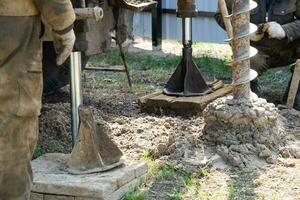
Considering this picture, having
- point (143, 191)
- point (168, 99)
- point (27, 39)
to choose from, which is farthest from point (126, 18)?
point (27, 39)

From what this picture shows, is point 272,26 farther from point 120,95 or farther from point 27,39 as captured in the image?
point 27,39

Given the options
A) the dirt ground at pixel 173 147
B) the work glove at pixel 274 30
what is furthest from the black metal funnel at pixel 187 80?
the work glove at pixel 274 30

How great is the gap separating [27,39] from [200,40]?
20.7 ft

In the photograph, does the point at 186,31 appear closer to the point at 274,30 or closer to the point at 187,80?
the point at 187,80

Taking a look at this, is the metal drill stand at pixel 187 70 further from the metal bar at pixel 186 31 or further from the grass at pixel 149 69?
the grass at pixel 149 69

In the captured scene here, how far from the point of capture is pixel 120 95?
628 cm

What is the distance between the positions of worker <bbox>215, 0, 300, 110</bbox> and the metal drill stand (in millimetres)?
438

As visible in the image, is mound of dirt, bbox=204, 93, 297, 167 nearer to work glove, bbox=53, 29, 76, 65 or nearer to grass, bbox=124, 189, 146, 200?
grass, bbox=124, 189, 146, 200

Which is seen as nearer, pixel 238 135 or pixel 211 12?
pixel 238 135

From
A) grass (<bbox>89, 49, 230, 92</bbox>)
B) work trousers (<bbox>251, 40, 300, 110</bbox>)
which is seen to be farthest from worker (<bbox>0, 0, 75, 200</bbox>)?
grass (<bbox>89, 49, 230, 92</bbox>)

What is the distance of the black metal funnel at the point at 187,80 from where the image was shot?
5.62 meters

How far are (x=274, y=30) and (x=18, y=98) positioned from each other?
3.05 m

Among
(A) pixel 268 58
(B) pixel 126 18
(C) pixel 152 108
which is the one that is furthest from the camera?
(A) pixel 268 58

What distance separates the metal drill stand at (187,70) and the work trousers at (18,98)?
249cm
